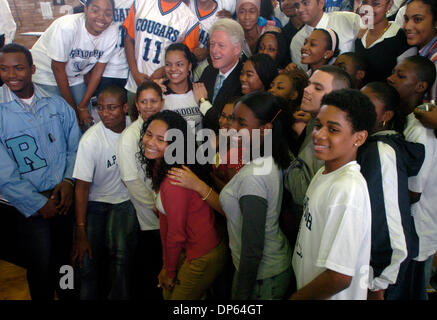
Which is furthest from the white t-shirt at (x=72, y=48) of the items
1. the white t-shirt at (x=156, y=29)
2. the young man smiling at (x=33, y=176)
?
the young man smiling at (x=33, y=176)

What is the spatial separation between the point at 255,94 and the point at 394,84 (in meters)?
0.75

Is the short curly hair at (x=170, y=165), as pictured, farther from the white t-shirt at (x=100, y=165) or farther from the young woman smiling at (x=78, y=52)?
the young woman smiling at (x=78, y=52)

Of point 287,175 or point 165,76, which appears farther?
point 165,76

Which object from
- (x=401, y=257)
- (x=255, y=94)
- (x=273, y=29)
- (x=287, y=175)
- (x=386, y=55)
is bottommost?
(x=401, y=257)

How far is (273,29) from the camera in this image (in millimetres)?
2502

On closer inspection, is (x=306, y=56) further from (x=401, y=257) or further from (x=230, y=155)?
(x=401, y=257)

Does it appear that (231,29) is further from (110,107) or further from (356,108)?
(356,108)

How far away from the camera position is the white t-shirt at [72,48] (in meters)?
2.40

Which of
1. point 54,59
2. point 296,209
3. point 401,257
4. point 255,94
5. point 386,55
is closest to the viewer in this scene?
point 401,257

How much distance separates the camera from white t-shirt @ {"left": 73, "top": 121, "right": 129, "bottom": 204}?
2.01 meters

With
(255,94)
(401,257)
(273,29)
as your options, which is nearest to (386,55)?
(273,29)

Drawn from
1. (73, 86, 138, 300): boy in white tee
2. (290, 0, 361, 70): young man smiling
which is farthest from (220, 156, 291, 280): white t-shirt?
(290, 0, 361, 70): young man smiling

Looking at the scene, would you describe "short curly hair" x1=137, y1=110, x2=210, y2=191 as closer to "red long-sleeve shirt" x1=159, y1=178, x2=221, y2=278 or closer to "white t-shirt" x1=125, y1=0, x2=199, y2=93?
"red long-sleeve shirt" x1=159, y1=178, x2=221, y2=278

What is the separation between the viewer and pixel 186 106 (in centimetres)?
227
